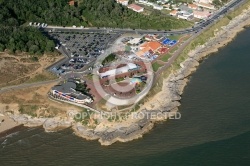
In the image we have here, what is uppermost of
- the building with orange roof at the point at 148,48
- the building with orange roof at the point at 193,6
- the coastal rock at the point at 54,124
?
the building with orange roof at the point at 193,6

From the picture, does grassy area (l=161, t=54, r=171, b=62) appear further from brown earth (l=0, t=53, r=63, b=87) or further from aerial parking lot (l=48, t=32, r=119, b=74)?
brown earth (l=0, t=53, r=63, b=87)

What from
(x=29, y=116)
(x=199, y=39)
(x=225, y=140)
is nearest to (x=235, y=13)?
(x=199, y=39)

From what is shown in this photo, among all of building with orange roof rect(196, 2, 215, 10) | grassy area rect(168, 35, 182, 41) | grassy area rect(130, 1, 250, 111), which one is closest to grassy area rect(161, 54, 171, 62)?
grassy area rect(130, 1, 250, 111)

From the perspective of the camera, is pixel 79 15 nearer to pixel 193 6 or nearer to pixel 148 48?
pixel 148 48

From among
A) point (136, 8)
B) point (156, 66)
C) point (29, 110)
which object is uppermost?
point (136, 8)

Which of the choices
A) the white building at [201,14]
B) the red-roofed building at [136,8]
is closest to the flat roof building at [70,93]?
the red-roofed building at [136,8]

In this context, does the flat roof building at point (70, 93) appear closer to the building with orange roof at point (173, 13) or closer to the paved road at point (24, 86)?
the paved road at point (24, 86)

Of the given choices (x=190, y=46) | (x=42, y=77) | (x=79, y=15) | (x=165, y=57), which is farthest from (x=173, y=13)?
(x=42, y=77)

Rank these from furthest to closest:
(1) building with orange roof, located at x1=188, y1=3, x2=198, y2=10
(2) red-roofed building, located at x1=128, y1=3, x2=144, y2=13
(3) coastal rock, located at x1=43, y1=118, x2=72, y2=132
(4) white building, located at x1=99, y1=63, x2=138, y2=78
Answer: (1) building with orange roof, located at x1=188, y1=3, x2=198, y2=10
(2) red-roofed building, located at x1=128, y1=3, x2=144, y2=13
(4) white building, located at x1=99, y1=63, x2=138, y2=78
(3) coastal rock, located at x1=43, y1=118, x2=72, y2=132

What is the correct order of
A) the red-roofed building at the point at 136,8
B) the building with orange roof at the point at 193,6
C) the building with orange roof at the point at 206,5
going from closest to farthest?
the red-roofed building at the point at 136,8 < the building with orange roof at the point at 193,6 < the building with orange roof at the point at 206,5
